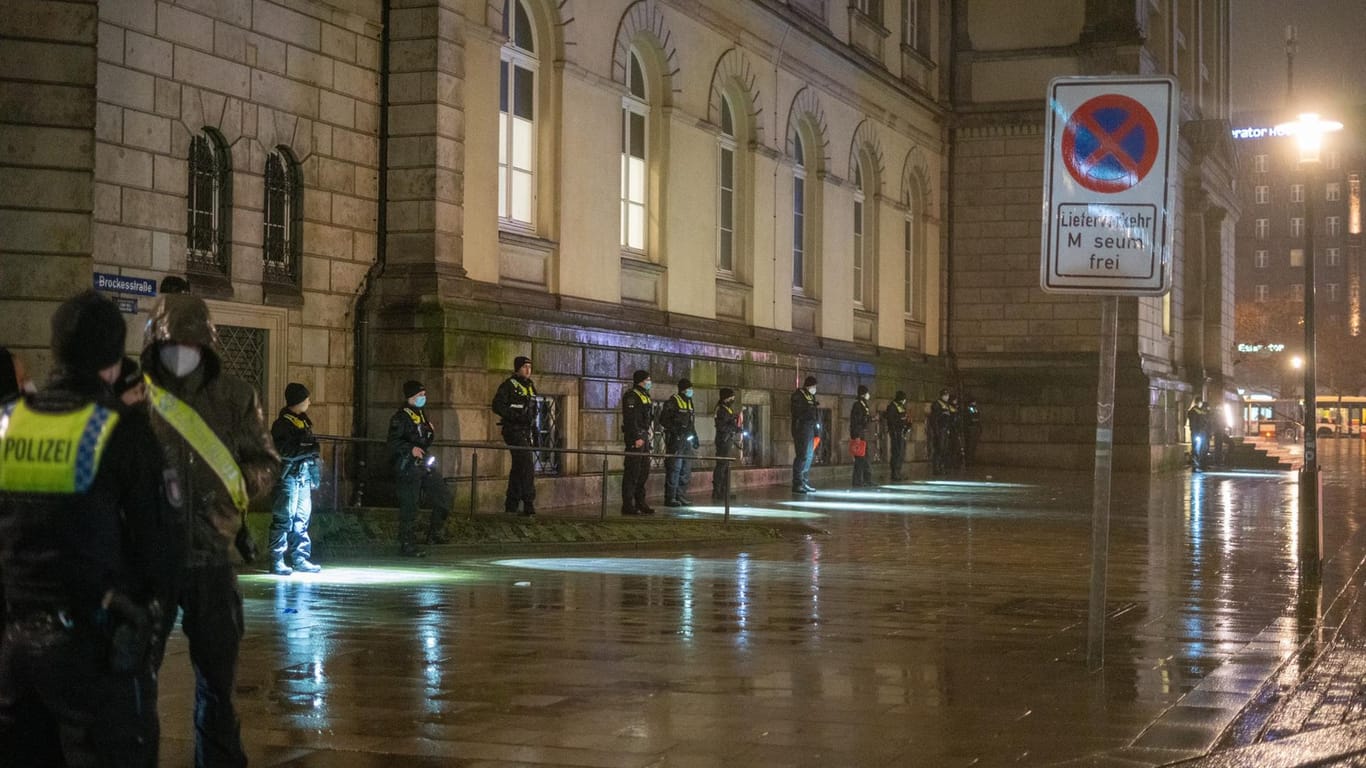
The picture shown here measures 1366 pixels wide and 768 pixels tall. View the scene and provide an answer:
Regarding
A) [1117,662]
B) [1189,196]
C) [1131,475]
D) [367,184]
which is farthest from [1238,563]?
[1189,196]

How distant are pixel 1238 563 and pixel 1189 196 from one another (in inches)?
1394

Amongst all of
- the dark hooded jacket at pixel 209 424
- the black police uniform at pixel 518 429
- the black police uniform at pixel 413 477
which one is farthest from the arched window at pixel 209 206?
the dark hooded jacket at pixel 209 424

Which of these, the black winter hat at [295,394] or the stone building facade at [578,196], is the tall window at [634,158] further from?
the black winter hat at [295,394]

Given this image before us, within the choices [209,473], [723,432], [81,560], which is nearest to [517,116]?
[723,432]

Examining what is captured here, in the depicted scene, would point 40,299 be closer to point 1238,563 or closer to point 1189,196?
point 1238,563

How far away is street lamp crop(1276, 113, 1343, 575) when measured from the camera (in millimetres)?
16747

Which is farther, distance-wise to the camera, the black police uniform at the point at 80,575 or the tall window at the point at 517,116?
the tall window at the point at 517,116

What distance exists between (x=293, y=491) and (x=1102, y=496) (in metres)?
7.42

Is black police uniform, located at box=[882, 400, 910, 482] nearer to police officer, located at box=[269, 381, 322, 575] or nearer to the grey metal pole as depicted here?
police officer, located at box=[269, 381, 322, 575]

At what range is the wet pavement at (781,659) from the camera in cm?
786

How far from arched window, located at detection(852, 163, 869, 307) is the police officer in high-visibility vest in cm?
3304

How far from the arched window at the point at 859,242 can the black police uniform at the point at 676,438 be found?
1388 centimetres

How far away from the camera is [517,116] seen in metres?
24.3

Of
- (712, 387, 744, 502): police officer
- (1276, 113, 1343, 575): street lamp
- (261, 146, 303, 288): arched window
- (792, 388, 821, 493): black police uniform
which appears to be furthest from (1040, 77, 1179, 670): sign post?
(792, 388, 821, 493): black police uniform
